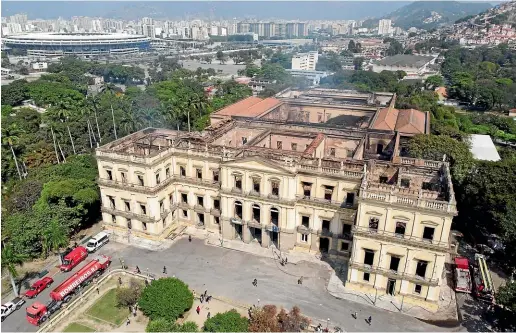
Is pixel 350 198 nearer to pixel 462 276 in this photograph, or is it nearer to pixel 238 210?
pixel 238 210

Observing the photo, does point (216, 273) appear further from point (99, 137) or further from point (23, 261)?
point (99, 137)

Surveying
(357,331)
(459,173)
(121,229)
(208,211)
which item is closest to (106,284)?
(121,229)

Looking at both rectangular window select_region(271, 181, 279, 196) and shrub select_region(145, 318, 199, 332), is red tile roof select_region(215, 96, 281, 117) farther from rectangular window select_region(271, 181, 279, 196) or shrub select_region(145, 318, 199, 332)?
shrub select_region(145, 318, 199, 332)

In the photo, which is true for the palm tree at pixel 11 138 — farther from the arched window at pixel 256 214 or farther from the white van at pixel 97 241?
the arched window at pixel 256 214

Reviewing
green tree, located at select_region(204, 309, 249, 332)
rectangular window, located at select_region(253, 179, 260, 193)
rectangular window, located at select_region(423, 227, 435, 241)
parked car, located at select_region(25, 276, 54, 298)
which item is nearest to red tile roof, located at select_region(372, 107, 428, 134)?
rectangular window, located at select_region(253, 179, 260, 193)

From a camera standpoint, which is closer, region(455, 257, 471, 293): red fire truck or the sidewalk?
the sidewalk

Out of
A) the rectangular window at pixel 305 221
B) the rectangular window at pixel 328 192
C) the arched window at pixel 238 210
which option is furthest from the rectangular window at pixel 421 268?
the arched window at pixel 238 210
